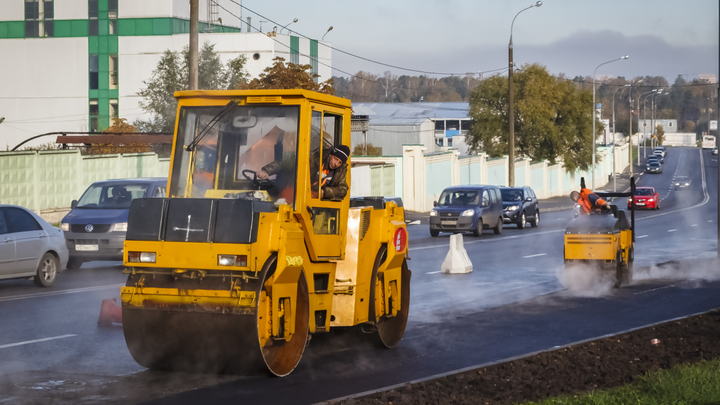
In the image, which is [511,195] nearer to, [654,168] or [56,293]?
[56,293]

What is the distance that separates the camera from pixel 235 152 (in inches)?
332

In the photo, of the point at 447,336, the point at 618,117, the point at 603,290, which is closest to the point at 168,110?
the point at 603,290

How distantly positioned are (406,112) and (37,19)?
155 feet

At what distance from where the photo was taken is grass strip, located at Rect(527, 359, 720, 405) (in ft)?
22.8

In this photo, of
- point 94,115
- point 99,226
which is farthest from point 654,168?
point 99,226

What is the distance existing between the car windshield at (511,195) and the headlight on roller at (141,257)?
29450 mm

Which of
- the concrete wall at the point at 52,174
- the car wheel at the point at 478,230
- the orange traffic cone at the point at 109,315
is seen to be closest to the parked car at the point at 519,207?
the car wheel at the point at 478,230

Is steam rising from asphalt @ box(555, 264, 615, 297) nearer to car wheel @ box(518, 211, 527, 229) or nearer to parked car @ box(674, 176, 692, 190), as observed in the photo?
car wheel @ box(518, 211, 527, 229)

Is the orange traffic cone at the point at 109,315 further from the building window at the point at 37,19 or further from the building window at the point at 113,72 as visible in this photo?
the building window at the point at 37,19

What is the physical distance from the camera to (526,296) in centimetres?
1498

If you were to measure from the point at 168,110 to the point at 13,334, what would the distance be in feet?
127

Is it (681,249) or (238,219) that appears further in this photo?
(681,249)

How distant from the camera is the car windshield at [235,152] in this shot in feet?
26.9

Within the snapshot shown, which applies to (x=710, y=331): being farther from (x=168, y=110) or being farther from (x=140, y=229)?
(x=168, y=110)
